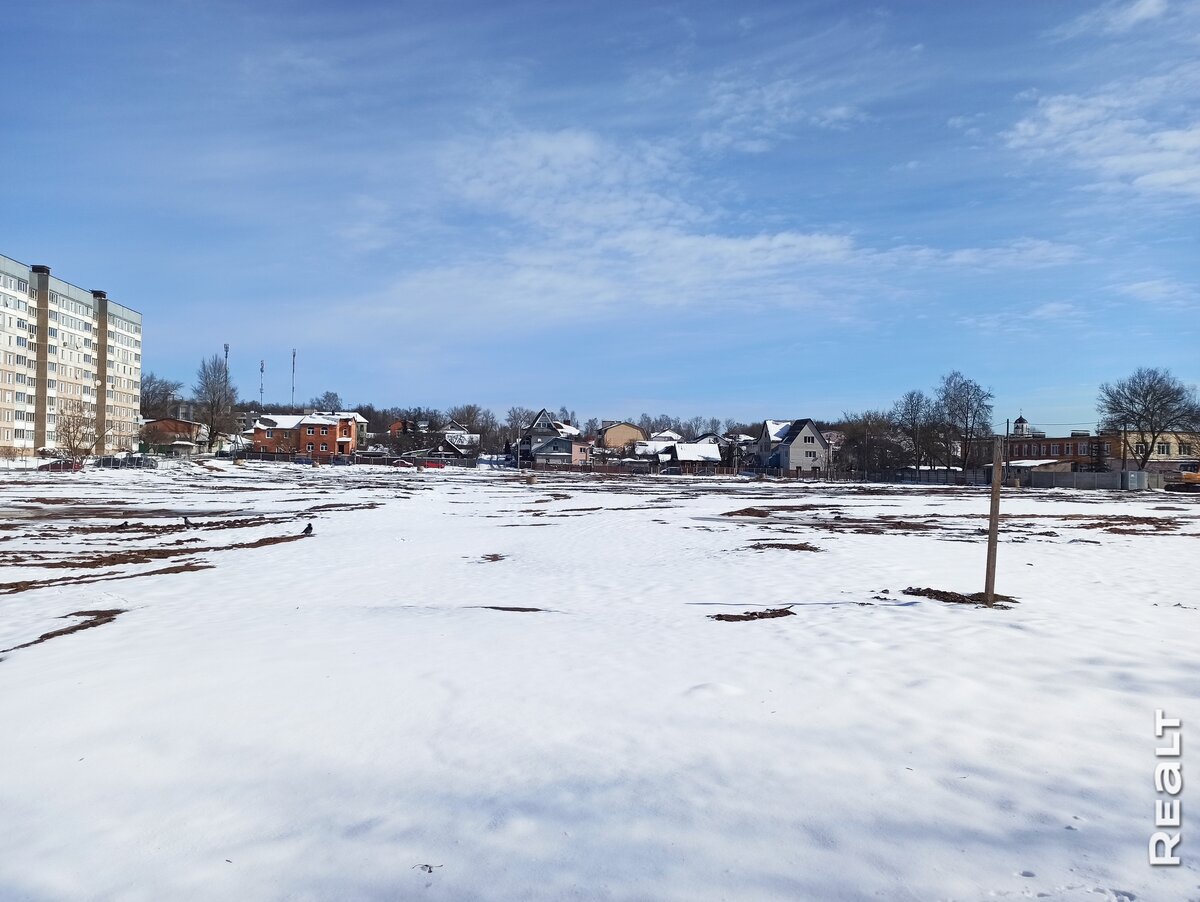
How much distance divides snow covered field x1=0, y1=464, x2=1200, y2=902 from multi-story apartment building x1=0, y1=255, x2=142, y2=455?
96.2 meters

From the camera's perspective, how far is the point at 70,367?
107m

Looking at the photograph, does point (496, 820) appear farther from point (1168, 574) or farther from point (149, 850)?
point (1168, 574)

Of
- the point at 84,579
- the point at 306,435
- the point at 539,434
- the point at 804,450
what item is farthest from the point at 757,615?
the point at 306,435

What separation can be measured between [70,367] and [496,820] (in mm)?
126622

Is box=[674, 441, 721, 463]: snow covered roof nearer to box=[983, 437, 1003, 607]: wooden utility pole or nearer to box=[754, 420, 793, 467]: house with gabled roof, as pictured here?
box=[754, 420, 793, 467]: house with gabled roof

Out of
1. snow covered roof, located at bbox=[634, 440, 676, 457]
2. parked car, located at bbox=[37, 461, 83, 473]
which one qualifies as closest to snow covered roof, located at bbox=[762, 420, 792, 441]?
snow covered roof, located at bbox=[634, 440, 676, 457]

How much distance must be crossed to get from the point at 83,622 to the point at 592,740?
320 inches

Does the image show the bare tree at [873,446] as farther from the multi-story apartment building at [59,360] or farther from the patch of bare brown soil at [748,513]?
the multi-story apartment building at [59,360]

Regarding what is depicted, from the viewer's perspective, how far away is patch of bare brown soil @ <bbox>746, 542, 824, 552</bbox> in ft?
61.1

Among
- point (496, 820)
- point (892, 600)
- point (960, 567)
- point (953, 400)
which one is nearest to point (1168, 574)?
point (960, 567)

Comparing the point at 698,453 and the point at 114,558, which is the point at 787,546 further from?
the point at 698,453

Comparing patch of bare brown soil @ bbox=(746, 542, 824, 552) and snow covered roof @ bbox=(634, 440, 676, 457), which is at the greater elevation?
snow covered roof @ bbox=(634, 440, 676, 457)

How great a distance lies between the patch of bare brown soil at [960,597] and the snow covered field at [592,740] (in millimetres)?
418

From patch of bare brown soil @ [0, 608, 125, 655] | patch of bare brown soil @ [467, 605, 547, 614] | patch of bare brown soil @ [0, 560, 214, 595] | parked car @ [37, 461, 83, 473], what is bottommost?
parked car @ [37, 461, 83, 473]
